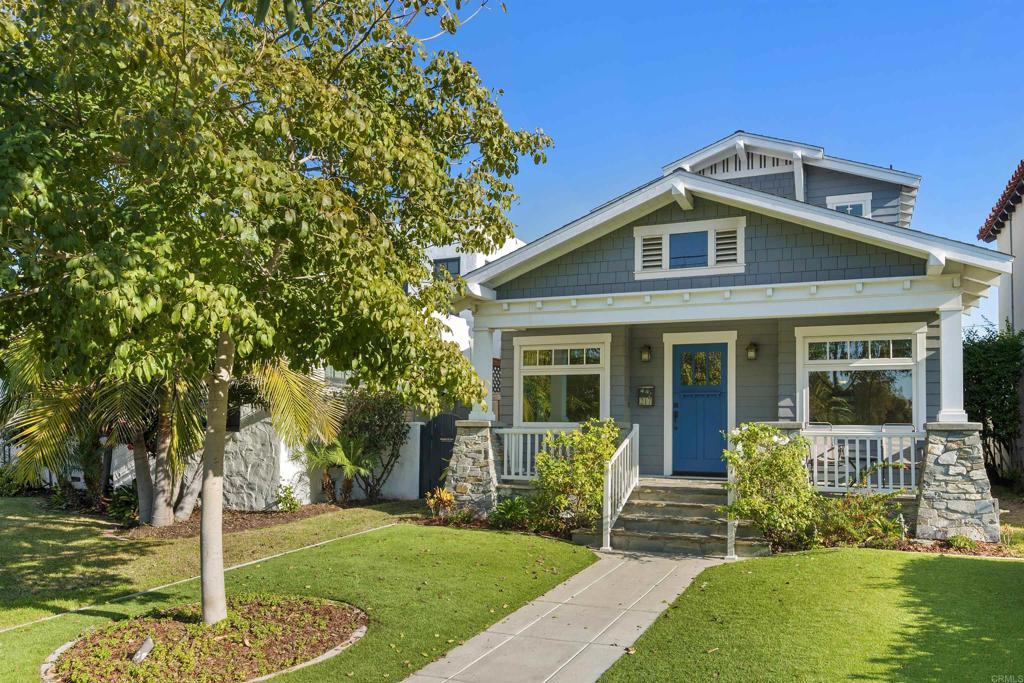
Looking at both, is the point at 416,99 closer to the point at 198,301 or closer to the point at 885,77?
the point at 198,301

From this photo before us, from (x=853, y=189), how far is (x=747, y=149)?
2067 mm

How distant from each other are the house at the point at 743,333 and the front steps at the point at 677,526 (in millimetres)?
246

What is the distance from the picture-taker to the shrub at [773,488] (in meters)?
9.49

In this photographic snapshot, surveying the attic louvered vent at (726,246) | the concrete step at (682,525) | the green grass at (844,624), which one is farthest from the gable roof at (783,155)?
the green grass at (844,624)

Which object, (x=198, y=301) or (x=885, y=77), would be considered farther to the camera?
(x=885, y=77)

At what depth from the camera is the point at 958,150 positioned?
13852 millimetres

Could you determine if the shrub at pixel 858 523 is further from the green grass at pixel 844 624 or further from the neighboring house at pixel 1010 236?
the neighboring house at pixel 1010 236

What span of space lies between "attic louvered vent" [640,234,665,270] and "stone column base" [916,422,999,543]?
442 cm

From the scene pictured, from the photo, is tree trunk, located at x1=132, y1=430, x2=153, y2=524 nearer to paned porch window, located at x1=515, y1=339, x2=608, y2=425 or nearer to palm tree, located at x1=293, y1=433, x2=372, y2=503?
palm tree, located at x1=293, y1=433, x2=372, y2=503

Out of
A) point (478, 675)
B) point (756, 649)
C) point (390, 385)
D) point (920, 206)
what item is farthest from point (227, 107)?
point (920, 206)

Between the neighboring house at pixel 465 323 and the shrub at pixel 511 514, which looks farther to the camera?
the neighboring house at pixel 465 323

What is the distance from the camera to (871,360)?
38.9 feet

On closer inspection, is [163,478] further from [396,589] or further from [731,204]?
[731,204]

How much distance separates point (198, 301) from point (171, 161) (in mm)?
941
